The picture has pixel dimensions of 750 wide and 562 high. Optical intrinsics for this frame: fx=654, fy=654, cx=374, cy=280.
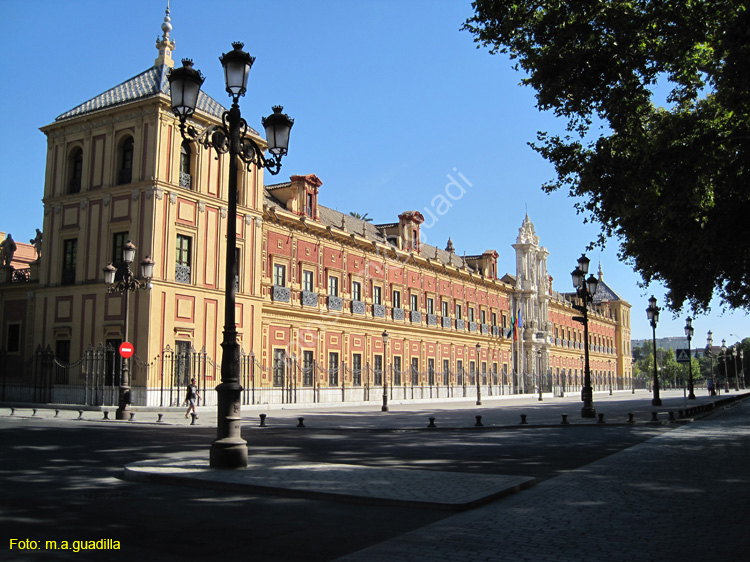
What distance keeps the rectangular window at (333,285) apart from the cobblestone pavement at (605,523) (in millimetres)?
27050

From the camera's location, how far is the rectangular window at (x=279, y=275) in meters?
32.7

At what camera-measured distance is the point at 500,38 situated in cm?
1534

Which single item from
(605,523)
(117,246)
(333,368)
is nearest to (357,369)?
(333,368)

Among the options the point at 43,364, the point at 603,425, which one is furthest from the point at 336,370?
the point at 603,425

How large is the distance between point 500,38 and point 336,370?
870 inches

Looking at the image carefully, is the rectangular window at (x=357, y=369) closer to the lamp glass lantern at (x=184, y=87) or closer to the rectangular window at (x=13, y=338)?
the rectangular window at (x=13, y=338)

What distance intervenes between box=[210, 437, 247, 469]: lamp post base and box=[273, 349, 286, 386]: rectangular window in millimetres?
22405

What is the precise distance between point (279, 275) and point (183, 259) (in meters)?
6.41

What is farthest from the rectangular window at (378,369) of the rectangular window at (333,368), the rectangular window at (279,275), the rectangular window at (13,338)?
the rectangular window at (13,338)

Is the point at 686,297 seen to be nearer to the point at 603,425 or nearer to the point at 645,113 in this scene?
the point at 603,425

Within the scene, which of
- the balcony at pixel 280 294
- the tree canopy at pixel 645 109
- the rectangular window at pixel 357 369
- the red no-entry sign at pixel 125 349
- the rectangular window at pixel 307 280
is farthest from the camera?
the rectangular window at pixel 357 369

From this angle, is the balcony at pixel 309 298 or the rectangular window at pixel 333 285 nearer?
the balcony at pixel 309 298

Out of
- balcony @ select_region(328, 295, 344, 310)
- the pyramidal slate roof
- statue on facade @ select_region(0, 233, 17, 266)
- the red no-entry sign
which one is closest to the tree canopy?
the red no-entry sign

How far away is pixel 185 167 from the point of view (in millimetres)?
28172
